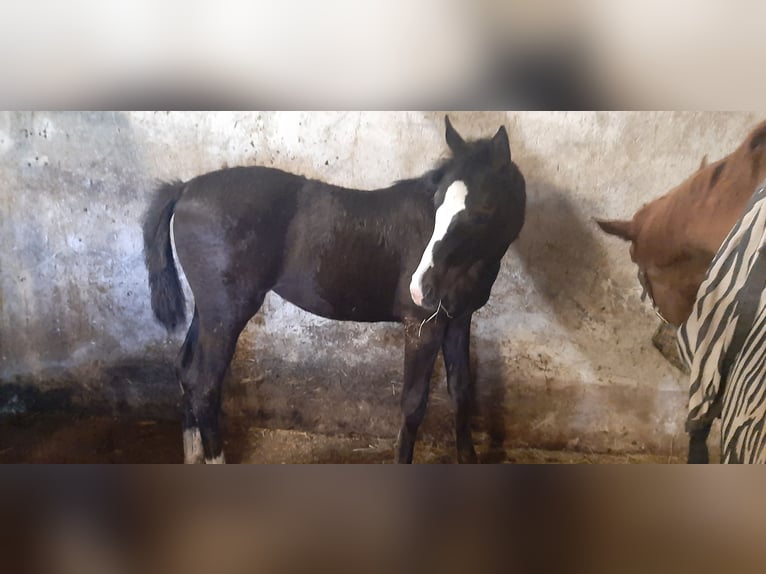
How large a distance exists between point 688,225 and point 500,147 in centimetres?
36

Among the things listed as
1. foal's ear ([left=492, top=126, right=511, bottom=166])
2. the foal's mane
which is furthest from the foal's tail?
foal's ear ([left=492, top=126, right=511, bottom=166])

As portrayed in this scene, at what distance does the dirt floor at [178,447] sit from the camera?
95 centimetres

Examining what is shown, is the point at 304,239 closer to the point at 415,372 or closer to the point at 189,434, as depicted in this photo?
the point at 415,372

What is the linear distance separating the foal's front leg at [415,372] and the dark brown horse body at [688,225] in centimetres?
35

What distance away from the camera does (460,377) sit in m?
0.93

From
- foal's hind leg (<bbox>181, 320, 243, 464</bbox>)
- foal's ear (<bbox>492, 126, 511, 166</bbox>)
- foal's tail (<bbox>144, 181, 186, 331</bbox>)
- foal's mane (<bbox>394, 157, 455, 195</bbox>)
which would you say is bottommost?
foal's hind leg (<bbox>181, 320, 243, 464</bbox>)

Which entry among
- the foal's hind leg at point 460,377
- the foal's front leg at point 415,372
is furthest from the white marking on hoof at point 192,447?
the foal's hind leg at point 460,377

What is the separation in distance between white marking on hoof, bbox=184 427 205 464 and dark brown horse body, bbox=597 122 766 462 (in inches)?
32.4

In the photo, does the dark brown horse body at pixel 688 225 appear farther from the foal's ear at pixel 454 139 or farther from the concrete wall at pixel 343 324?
the foal's ear at pixel 454 139

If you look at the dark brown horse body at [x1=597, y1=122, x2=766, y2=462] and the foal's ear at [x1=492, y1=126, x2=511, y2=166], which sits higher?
the foal's ear at [x1=492, y1=126, x2=511, y2=166]

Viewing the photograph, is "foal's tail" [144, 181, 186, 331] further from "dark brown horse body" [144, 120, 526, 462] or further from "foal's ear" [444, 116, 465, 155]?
"foal's ear" [444, 116, 465, 155]

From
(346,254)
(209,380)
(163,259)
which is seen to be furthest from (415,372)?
(163,259)

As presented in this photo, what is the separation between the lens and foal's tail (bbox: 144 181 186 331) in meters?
0.89

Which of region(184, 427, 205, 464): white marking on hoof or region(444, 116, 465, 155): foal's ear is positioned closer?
region(444, 116, 465, 155): foal's ear
